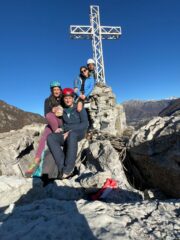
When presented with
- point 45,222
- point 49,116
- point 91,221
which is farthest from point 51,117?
point 91,221

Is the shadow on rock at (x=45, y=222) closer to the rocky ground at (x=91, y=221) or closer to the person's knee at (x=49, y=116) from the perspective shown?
the rocky ground at (x=91, y=221)

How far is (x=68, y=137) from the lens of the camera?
8.13 meters

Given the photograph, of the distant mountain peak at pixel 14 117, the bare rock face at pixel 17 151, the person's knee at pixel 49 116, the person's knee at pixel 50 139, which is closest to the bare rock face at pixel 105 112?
the bare rock face at pixel 17 151

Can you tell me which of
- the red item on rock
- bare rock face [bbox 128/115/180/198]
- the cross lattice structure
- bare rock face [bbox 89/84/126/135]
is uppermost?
the cross lattice structure

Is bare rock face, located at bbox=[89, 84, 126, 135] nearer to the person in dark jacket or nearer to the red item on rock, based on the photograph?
the person in dark jacket

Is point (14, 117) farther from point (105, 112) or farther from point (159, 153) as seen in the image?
point (159, 153)

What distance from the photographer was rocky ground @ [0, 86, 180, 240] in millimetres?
3605

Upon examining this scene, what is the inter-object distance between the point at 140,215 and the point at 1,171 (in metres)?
11.0

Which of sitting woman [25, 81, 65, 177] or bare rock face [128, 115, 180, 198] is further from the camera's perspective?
sitting woman [25, 81, 65, 177]

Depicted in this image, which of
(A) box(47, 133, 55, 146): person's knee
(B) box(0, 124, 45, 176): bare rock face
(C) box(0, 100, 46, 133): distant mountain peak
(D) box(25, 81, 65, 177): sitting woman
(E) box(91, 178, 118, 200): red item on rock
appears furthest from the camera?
(C) box(0, 100, 46, 133): distant mountain peak

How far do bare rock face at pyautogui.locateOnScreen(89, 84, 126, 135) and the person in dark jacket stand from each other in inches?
299

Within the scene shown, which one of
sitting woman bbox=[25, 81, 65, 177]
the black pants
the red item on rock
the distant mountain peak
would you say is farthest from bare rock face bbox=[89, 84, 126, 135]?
the distant mountain peak

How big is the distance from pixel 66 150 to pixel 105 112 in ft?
28.4

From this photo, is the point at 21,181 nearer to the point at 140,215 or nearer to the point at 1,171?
the point at 140,215
